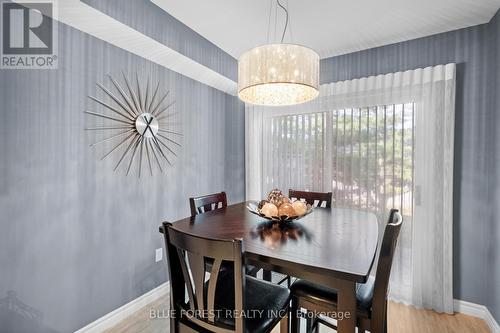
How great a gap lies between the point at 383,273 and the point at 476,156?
5.82 ft

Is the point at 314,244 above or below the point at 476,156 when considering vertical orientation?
below

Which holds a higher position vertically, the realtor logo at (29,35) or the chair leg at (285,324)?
the realtor logo at (29,35)

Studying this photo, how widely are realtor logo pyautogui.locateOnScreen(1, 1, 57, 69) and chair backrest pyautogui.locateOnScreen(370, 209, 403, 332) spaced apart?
2181mm

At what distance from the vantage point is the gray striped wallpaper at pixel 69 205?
4.82ft

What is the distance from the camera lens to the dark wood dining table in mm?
1038

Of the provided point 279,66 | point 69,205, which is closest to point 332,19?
point 279,66

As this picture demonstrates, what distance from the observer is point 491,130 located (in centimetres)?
207

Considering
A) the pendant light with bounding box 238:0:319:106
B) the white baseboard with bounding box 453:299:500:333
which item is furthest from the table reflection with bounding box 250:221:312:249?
the white baseboard with bounding box 453:299:500:333

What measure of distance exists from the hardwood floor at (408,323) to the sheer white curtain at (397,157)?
0.11m

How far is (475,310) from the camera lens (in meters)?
2.16

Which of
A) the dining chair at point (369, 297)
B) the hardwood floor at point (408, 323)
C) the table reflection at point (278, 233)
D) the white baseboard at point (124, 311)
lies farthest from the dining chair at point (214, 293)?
the white baseboard at point (124, 311)

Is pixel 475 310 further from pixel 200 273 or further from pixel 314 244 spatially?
pixel 200 273

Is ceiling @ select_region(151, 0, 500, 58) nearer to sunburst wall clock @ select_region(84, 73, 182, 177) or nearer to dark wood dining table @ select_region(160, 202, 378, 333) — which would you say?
sunburst wall clock @ select_region(84, 73, 182, 177)

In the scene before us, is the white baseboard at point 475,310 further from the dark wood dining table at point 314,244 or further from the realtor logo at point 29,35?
the realtor logo at point 29,35
